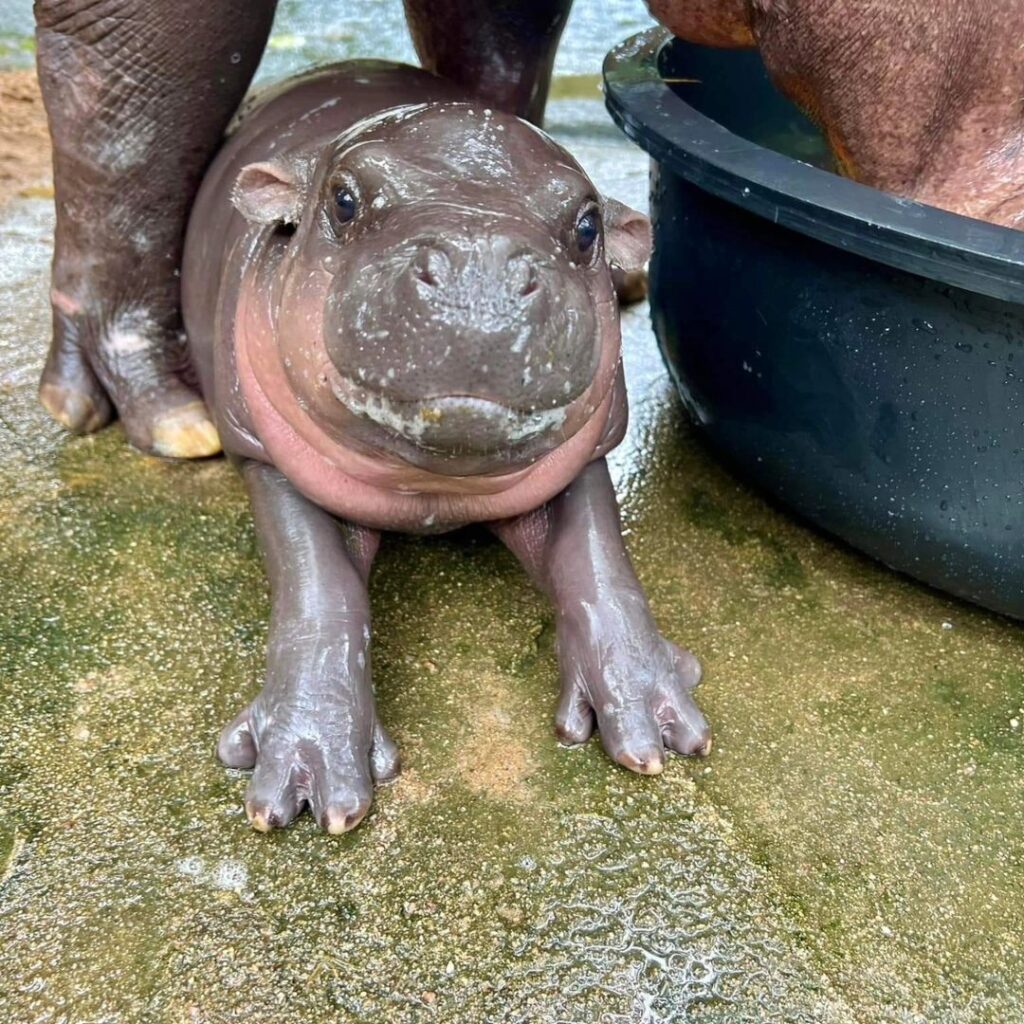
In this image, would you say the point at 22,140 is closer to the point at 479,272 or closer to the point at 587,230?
the point at 587,230

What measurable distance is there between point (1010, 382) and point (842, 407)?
0.28 m

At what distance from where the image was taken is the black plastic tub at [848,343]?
1625 millimetres

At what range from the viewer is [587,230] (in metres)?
1.50

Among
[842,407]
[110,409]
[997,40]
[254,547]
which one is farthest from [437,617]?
[997,40]

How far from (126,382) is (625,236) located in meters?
1.13

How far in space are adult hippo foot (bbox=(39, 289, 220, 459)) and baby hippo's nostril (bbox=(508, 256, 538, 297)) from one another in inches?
46.0

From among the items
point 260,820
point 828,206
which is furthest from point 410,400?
point 828,206

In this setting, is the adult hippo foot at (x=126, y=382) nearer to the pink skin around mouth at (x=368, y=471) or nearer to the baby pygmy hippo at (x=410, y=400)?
the baby pygmy hippo at (x=410, y=400)

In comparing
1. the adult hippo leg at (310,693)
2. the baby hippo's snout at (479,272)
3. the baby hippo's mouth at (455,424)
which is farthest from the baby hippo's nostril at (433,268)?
the adult hippo leg at (310,693)

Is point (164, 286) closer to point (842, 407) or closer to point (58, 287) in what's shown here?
point (58, 287)

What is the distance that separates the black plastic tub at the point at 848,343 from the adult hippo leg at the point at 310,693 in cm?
80

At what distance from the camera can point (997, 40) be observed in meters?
1.68

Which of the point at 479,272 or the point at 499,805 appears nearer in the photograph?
the point at 479,272

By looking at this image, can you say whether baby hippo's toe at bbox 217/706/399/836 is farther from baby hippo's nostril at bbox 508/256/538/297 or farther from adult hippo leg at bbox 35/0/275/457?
adult hippo leg at bbox 35/0/275/457
